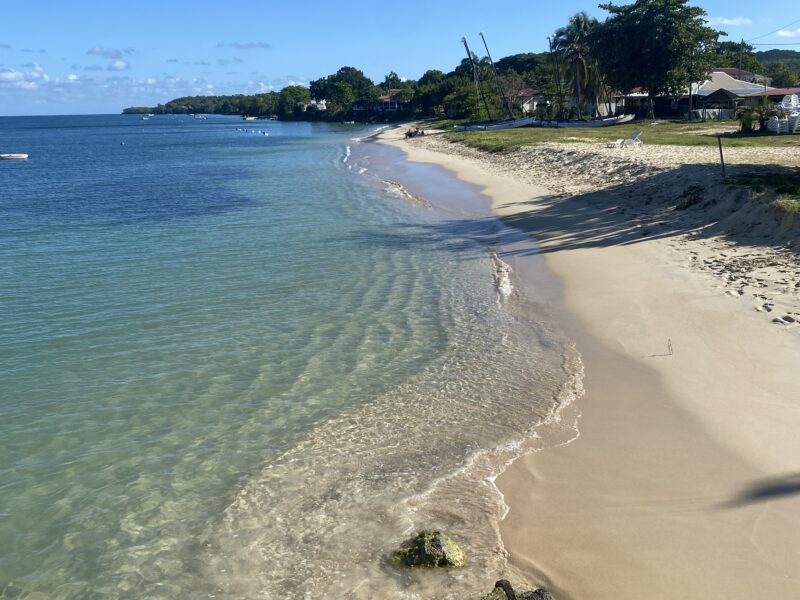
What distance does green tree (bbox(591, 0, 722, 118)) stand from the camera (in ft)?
183

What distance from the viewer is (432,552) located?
5.91 metres

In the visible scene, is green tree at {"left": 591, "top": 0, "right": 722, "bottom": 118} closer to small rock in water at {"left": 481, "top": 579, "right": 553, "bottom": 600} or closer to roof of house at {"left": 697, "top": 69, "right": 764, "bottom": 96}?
roof of house at {"left": 697, "top": 69, "right": 764, "bottom": 96}

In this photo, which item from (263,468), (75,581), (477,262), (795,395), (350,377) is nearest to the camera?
(75,581)

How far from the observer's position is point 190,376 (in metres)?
10.5

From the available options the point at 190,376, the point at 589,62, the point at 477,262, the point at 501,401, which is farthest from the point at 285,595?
the point at 589,62

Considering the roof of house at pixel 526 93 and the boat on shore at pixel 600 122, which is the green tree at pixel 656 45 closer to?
the boat on shore at pixel 600 122

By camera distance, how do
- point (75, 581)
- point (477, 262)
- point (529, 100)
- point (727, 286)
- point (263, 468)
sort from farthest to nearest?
point (529, 100), point (477, 262), point (727, 286), point (263, 468), point (75, 581)

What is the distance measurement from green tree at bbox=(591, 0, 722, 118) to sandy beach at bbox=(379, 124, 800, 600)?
43556mm

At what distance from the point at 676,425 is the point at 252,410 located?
5.78 m

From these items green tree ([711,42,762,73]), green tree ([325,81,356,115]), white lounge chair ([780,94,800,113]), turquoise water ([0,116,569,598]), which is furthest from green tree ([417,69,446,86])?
turquoise water ([0,116,569,598])

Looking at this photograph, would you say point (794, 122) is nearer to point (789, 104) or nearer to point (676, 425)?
point (789, 104)

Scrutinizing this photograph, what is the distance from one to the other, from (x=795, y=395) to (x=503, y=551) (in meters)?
5.07

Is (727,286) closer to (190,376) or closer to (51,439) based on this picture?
(190,376)

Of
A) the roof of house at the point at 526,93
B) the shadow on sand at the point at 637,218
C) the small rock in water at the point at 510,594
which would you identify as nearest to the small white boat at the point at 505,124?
the roof of house at the point at 526,93
